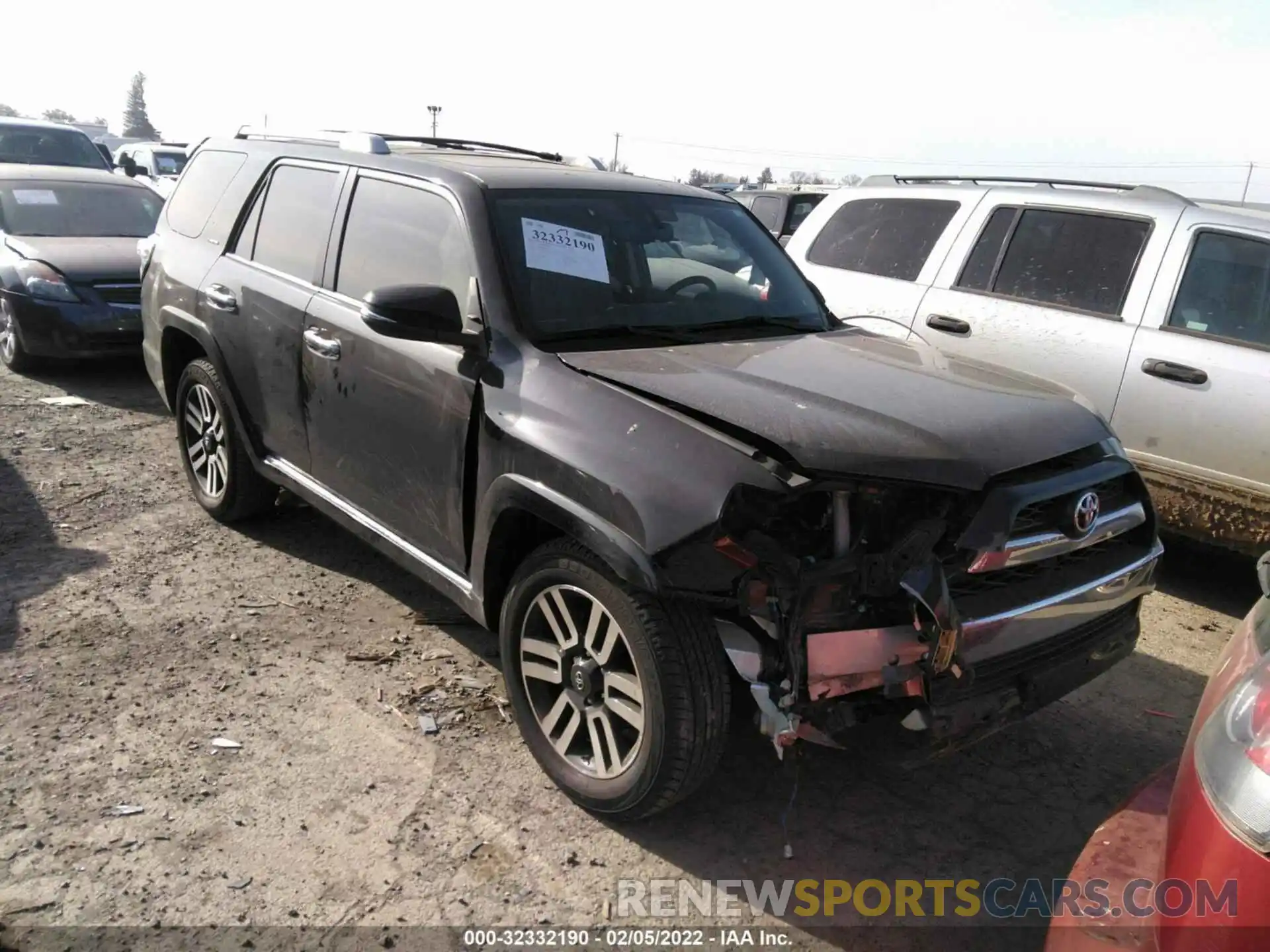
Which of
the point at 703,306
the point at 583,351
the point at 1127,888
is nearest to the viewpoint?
the point at 1127,888

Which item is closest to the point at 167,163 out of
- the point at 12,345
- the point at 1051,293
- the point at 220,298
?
the point at 12,345

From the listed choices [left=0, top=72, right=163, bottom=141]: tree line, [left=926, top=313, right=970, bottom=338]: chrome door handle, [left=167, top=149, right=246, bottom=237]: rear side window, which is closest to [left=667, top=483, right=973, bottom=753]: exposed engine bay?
[left=926, top=313, right=970, bottom=338]: chrome door handle

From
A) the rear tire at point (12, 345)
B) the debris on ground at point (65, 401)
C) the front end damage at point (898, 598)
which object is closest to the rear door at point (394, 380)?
the front end damage at point (898, 598)

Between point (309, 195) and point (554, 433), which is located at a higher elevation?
point (309, 195)

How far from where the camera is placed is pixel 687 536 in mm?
2373

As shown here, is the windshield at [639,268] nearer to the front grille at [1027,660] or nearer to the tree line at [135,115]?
the front grille at [1027,660]

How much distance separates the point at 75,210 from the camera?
846 centimetres

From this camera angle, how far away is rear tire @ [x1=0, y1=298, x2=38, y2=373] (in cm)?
740

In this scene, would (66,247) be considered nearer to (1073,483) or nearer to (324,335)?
(324,335)

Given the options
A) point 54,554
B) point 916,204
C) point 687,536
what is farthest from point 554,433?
point 916,204

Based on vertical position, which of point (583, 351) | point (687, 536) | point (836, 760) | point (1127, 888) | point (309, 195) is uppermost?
point (309, 195)

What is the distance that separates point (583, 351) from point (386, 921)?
1.75 m

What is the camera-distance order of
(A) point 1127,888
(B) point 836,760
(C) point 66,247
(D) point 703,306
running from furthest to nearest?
(C) point 66,247 < (D) point 703,306 < (B) point 836,760 < (A) point 1127,888

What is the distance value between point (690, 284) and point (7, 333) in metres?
6.77
